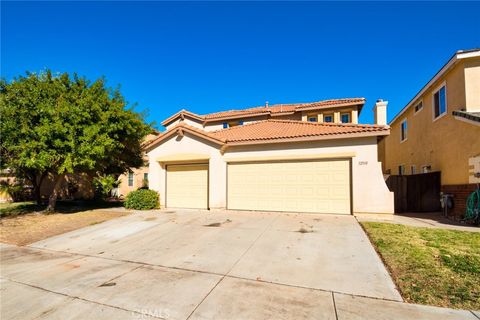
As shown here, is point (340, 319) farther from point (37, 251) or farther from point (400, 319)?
point (37, 251)

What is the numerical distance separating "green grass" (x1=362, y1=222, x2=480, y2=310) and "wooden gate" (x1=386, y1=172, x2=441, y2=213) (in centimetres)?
464

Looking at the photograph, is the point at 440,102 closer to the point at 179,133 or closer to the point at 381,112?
the point at 381,112

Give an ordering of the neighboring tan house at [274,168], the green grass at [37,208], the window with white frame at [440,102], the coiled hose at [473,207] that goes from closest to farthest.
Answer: the coiled hose at [473,207]
the neighboring tan house at [274,168]
the window with white frame at [440,102]
the green grass at [37,208]

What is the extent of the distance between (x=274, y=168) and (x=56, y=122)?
9.57 meters

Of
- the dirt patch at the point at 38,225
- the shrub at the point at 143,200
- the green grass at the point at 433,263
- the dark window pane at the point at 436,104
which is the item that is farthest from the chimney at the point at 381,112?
the dirt patch at the point at 38,225

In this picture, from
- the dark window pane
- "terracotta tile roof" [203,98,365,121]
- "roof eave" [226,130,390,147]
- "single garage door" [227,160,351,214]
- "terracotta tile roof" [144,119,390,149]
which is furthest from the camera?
"terracotta tile roof" [203,98,365,121]

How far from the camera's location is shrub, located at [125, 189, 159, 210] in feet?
40.4

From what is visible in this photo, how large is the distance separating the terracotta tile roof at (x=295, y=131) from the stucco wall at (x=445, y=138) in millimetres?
3458

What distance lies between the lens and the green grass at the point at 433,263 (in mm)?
3674

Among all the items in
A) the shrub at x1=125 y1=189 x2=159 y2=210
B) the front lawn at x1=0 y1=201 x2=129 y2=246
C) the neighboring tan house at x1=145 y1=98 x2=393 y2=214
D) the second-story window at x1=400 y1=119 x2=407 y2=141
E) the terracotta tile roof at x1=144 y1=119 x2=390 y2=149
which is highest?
the second-story window at x1=400 y1=119 x2=407 y2=141

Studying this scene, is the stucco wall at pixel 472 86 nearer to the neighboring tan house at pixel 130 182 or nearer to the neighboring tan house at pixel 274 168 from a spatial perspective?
the neighboring tan house at pixel 274 168

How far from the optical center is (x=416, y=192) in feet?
39.3

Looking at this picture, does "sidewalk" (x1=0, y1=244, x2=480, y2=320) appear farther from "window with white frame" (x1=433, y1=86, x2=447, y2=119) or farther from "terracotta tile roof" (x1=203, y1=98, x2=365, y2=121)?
"terracotta tile roof" (x1=203, y1=98, x2=365, y2=121)

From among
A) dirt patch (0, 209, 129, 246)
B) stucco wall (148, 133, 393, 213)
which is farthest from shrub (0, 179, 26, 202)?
stucco wall (148, 133, 393, 213)
